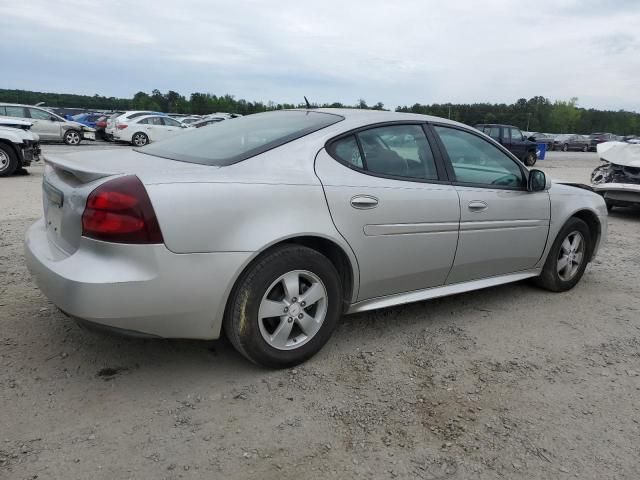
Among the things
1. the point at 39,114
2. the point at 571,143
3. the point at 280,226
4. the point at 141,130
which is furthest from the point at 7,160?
the point at 571,143

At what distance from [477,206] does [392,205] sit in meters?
0.81

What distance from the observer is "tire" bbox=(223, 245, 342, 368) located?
2.74 m

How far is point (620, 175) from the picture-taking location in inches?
352

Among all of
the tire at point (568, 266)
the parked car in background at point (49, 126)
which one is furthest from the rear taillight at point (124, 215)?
the parked car in background at point (49, 126)

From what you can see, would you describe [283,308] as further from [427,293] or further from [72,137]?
[72,137]

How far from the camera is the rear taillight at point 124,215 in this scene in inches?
96.5

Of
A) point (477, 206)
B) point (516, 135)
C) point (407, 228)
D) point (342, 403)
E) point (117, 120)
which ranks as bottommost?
point (342, 403)

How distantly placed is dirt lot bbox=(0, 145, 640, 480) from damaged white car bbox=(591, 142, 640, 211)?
5590 mm

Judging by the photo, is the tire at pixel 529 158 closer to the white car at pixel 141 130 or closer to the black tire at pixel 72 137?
the white car at pixel 141 130

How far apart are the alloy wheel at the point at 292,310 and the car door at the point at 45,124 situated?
20334 mm

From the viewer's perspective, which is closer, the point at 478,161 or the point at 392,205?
the point at 392,205

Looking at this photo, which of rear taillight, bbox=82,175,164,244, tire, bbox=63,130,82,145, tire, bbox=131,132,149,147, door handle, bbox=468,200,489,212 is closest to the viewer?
rear taillight, bbox=82,175,164,244

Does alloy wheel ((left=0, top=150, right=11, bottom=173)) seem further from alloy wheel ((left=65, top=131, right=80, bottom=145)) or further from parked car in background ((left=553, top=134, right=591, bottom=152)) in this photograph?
parked car in background ((left=553, top=134, right=591, bottom=152))

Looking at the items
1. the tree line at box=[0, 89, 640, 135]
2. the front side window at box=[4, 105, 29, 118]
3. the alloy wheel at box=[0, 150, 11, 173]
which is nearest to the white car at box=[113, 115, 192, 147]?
the front side window at box=[4, 105, 29, 118]
